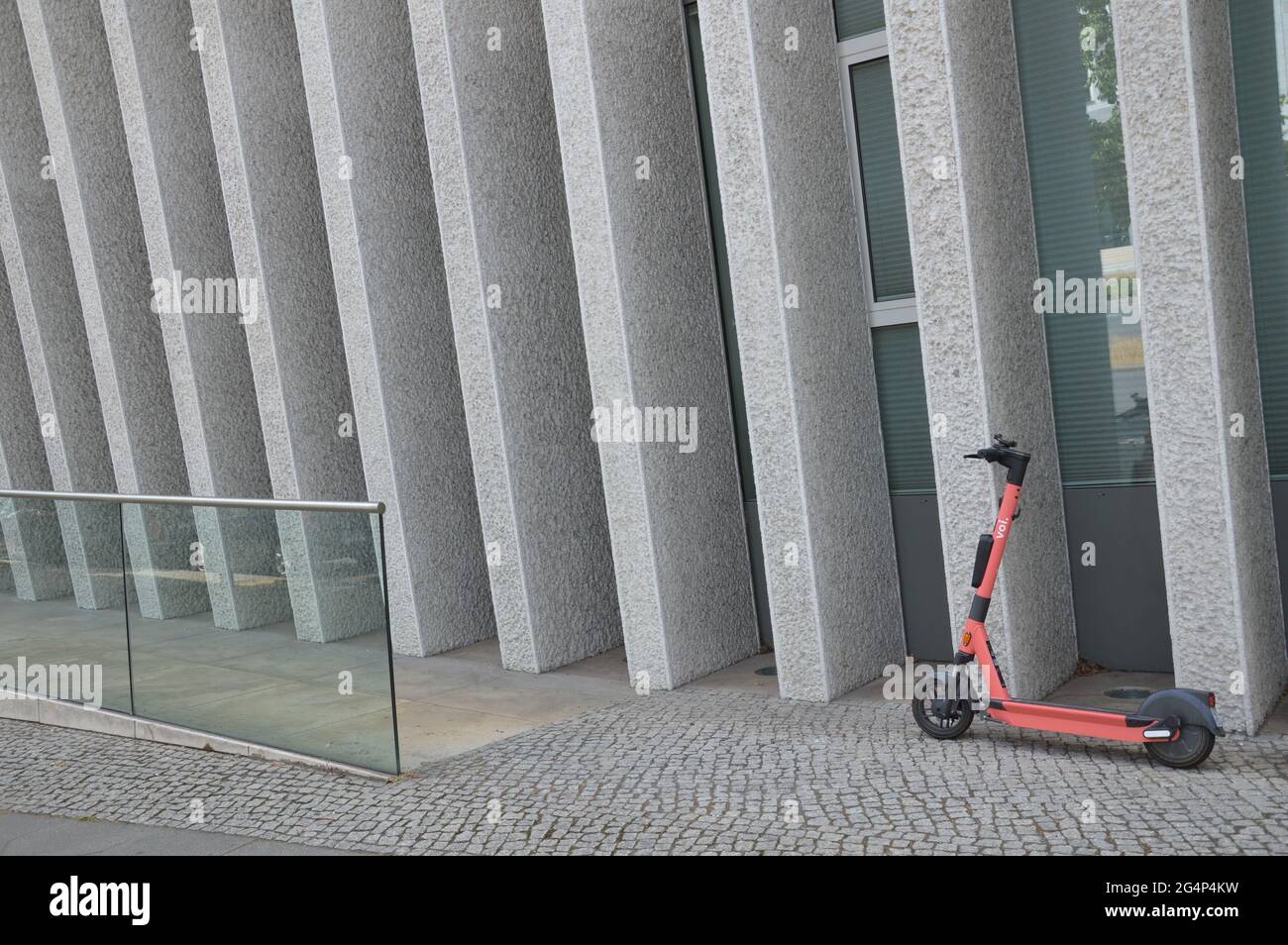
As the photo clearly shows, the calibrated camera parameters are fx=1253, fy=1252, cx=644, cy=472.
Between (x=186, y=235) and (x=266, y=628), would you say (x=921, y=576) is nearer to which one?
(x=266, y=628)

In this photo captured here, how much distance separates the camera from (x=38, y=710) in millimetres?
8398

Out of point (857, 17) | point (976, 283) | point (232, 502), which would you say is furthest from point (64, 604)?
point (857, 17)

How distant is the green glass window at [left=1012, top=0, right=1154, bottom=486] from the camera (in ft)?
21.8

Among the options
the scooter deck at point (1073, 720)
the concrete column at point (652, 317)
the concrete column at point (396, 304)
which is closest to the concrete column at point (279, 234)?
the concrete column at point (396, 304)

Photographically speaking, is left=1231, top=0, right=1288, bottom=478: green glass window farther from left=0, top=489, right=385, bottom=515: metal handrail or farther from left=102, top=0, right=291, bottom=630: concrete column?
left=102, top=0, right=291, bottom=630: concrete column

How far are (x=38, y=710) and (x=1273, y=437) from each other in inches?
304

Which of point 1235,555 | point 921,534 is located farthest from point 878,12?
point 1235,555

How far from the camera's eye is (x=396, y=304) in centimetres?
940

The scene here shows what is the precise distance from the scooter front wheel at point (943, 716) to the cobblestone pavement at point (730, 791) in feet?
0.25

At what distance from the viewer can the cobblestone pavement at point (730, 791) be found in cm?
475

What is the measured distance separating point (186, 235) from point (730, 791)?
749cm

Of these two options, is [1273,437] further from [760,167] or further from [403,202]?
[403,202]

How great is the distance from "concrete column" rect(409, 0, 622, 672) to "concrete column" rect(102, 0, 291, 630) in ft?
9.82

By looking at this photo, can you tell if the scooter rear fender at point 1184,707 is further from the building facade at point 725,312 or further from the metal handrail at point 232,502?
the metal handrail at point 232,502
